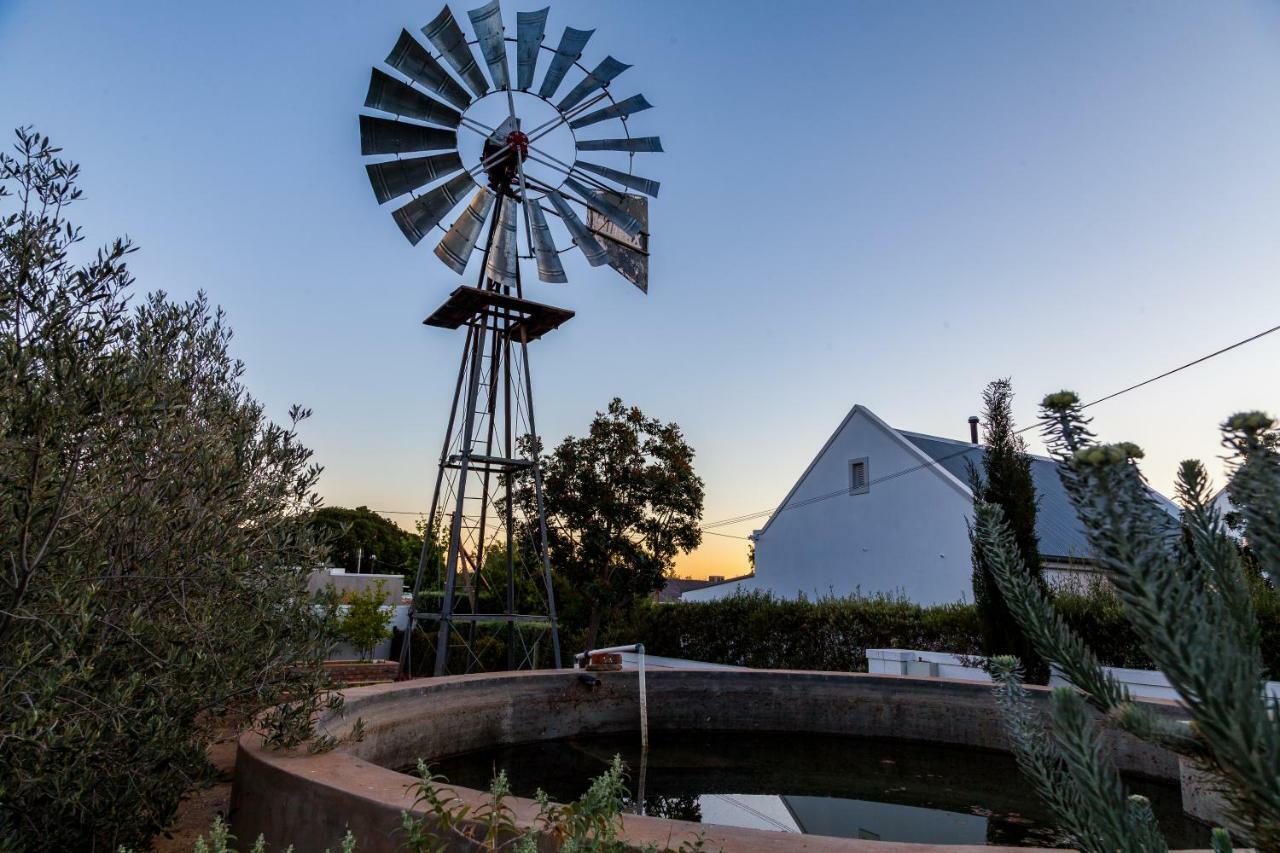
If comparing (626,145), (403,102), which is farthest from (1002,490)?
(403,102)

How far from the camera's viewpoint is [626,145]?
12.8m

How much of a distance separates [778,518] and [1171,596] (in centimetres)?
2349

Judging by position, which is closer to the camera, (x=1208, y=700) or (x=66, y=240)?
(x=1208, y=700)

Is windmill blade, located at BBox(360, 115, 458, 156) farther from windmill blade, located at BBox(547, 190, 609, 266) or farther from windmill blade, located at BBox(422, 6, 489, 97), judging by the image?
windmill blade, located at BBox(547, 190, 609, 266)

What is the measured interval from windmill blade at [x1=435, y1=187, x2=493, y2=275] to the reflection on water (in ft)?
25.5

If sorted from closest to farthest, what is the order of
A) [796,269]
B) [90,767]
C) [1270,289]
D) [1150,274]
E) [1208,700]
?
1. [1208,700]
2. [90,767]
3. [1270,289]
4. [1150,274]
5. [796,269]

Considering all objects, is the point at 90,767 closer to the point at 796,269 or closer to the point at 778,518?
the point at 796,269

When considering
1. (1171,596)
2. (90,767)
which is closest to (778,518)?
(90,767)

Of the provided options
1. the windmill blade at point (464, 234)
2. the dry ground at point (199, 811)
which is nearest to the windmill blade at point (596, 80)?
the windmill blade at point (464, 234)

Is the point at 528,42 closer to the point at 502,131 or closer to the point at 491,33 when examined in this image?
the point at 491,33

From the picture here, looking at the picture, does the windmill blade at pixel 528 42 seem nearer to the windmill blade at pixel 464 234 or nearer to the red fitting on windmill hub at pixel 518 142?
the red fitting on windmill hub at pixel 518 142

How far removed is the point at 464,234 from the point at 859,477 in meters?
13.8

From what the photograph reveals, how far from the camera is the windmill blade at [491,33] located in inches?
447

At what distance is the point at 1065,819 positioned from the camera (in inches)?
45.3
